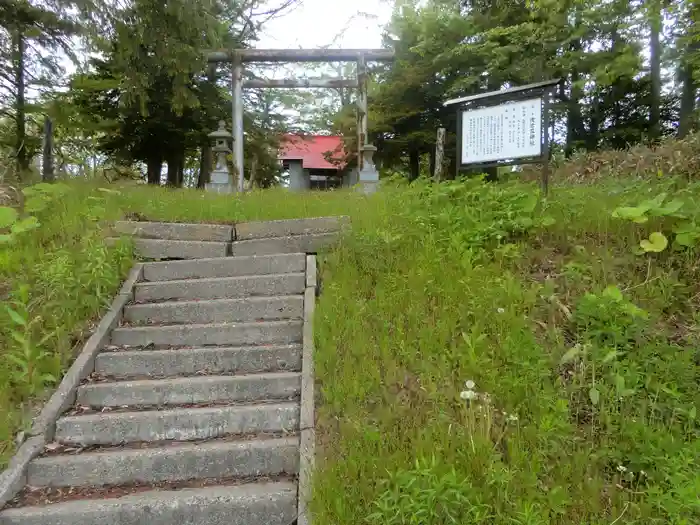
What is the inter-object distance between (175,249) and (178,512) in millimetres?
3186

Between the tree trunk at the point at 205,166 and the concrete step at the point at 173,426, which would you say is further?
the tree trunk at the point at 205,166

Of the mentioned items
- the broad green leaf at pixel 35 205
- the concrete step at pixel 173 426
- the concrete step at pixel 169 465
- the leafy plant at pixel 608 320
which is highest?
the broad green leaf at pixel 35 205

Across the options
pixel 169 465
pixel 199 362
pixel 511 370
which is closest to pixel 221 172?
pixel 199 362

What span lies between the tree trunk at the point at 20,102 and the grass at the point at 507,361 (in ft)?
16.6

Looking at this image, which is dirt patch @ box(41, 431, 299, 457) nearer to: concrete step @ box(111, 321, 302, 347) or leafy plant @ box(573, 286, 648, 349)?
concrete step @ box(111, 321, 302, 347)

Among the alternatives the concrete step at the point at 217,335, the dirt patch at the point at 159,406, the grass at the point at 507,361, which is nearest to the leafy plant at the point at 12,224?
the grass at the point at 507,361

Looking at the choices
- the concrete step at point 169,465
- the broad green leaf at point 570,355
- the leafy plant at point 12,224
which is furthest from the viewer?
the leafy plant at point 12,224

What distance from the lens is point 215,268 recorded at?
503 cm

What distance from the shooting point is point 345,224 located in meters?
5.19

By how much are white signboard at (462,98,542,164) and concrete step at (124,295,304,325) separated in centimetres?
260

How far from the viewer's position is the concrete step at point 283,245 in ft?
17.0

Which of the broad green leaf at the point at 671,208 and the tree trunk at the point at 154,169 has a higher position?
the tree trunk at the point at 154,169

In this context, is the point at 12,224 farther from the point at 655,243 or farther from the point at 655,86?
the point at 655,86

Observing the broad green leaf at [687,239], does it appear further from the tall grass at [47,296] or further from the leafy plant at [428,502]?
the tall grass at [47,296]
